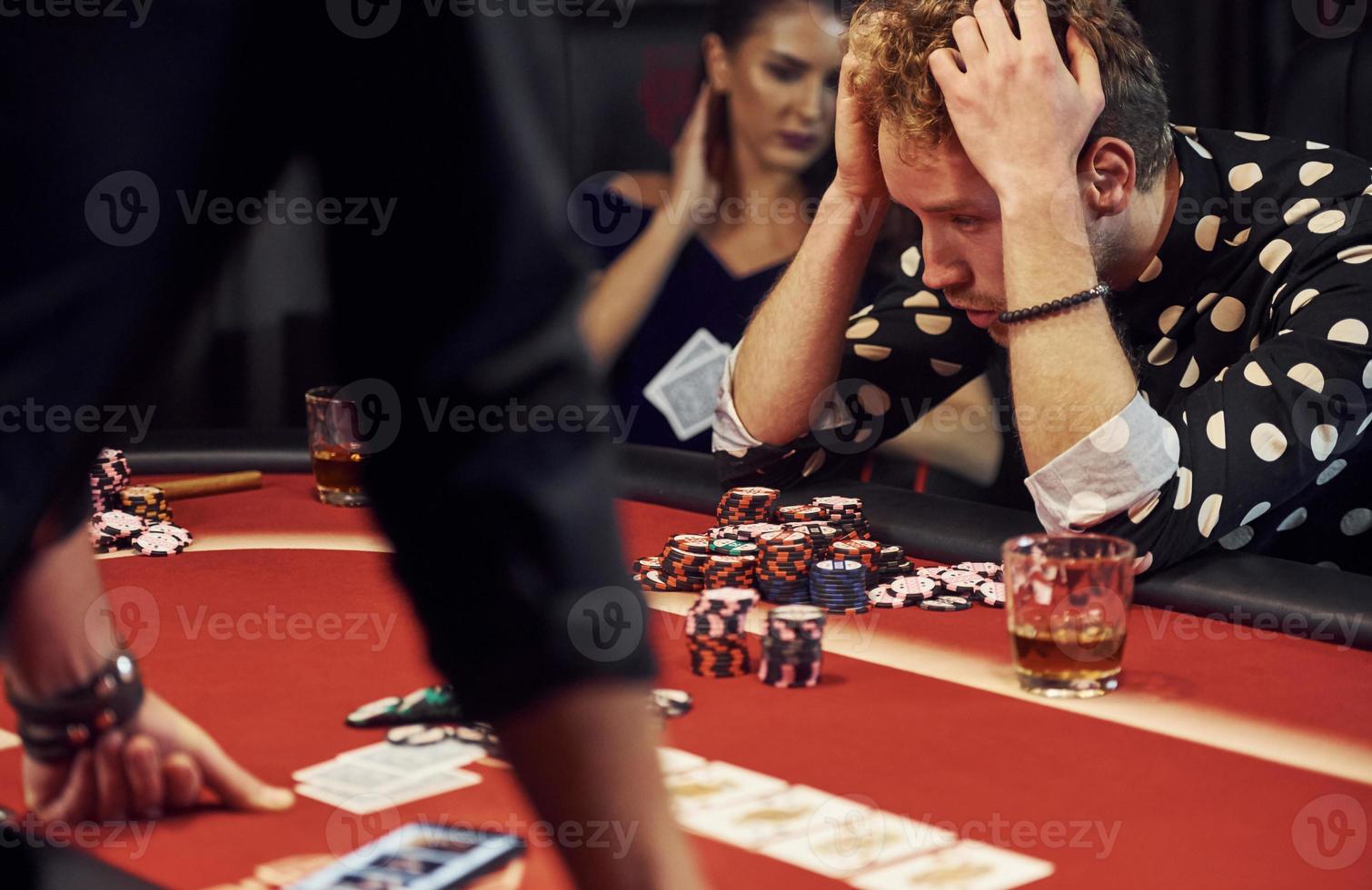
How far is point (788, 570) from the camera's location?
1556mm

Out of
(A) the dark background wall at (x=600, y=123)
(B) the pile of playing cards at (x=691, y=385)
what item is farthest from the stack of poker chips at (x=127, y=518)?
(B) the pile of playing cards at (x=691, y=385)


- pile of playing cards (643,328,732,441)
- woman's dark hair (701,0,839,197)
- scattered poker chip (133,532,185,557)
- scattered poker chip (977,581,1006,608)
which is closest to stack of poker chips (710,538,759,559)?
scattered poker chip (977,581,1006,608)

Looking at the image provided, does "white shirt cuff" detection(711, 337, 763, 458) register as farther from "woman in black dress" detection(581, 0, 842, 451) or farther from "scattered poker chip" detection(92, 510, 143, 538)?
"woman in black dress" detection(581, 0, 842, 451)

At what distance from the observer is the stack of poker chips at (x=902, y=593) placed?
1531mm

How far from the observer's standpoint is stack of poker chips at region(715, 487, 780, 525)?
71.9 inches

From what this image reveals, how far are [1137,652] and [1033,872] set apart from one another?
0.51 meters

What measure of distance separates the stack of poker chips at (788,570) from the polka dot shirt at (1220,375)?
0.31 m

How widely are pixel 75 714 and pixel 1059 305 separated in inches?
46.7

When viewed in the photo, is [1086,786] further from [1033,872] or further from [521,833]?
[521,833]

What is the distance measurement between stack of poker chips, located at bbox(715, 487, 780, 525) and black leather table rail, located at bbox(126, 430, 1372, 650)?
126 millimetres

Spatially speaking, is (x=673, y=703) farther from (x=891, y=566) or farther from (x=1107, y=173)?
(x=1107, y=173)

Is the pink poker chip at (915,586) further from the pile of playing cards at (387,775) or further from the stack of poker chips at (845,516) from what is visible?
the pile of playing cards at (387,775)

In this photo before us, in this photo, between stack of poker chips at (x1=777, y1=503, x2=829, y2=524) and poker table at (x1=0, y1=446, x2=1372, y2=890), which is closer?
poker table at (x1=0, y1=446, x2=1372, y2=890)

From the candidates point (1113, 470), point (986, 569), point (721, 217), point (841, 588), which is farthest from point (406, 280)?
point (721, 217)
